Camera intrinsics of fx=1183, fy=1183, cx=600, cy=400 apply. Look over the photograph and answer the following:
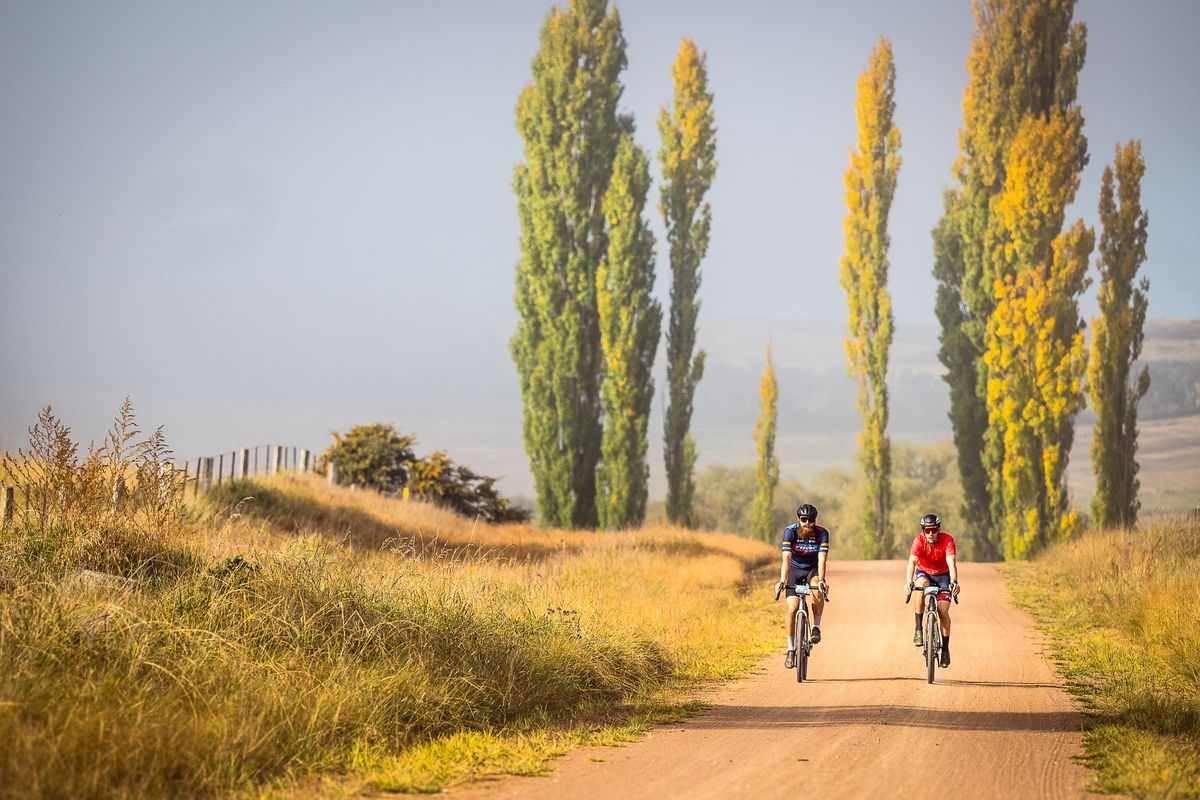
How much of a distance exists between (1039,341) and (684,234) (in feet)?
38.4

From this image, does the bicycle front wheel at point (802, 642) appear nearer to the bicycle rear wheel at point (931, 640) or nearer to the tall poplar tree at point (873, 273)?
the bicycle rear wheel at point (931, 640)

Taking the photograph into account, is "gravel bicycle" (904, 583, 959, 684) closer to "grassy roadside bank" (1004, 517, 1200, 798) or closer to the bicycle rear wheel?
the bicycle rear wheel

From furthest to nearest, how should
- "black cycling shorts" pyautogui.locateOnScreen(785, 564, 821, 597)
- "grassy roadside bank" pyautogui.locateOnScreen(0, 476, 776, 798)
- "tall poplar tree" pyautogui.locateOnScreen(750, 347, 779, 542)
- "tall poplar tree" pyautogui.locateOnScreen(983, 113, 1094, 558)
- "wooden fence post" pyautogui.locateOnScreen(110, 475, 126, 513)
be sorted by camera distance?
"tall poplar tree" pyautogui.locateOnScreen(750, 347, 779, 542) → "tall poplar tree" pyautogui.locateOnScreen(983, 113, 1094, 558) → "black cycling shorts" pyautogui.locateOnScreen(785, 564, 821, 597) → "wooden fence post" pyautogui.locateOnScreen(110, 475, 126, 513) → "grassy roadside bank" pyautogui.locateOnScreen(0, 476, 776, 798)

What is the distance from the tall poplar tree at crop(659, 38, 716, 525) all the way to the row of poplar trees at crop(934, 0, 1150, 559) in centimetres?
865

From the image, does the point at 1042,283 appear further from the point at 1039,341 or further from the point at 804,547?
the point at 804,547

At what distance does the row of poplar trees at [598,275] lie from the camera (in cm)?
3631

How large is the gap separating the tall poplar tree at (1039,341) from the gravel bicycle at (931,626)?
21616mm

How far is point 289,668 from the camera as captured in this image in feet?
29.7

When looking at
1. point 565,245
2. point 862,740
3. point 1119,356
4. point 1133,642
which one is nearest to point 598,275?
point 565,245

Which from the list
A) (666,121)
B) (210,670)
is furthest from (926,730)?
(666,121)

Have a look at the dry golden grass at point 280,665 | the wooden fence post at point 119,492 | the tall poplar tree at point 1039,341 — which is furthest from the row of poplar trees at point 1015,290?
the wooden fence post at point 119,492

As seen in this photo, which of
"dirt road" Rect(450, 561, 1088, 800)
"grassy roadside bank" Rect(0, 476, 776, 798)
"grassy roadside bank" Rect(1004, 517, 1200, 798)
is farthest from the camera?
"grassy roadside bank" Rect(1004, 517, 1200, 798)

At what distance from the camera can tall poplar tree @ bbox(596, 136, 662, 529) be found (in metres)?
36.1

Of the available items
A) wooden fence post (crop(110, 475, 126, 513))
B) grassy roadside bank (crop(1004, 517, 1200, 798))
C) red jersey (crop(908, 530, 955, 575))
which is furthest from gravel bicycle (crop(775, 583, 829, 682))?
wooden fence post (crop(110, 475, 126, 513))
